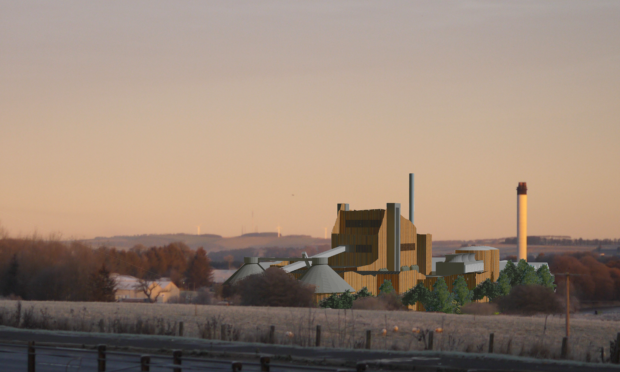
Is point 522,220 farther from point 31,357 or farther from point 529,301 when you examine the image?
point 31,357

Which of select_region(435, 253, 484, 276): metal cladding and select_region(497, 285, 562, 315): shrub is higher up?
select_region(435, 253, 484, 276): metal cladding

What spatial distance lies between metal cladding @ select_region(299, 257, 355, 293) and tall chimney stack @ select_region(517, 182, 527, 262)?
5871cm

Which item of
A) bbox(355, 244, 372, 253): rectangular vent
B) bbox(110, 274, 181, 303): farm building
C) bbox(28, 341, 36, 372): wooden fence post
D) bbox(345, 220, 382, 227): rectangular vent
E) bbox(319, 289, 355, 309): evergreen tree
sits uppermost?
bbox(345, 220, 382, 227): rectangular vent

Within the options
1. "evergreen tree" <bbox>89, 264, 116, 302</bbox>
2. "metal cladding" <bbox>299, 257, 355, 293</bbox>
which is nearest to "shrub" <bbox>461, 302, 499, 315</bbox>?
"metal cladding" <bbox>299, 257, 355, 293</bbox>

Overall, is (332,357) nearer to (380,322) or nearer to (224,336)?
(224,336)

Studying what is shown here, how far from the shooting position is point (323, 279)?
285 ft

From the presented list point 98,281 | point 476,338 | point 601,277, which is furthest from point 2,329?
point 601,277

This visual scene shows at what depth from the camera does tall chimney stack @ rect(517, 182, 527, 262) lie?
136 meters

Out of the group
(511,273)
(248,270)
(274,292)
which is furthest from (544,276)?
(274,292)

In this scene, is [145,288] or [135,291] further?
[145,288]

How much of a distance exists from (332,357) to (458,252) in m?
103

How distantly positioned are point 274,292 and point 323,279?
17.4 metres

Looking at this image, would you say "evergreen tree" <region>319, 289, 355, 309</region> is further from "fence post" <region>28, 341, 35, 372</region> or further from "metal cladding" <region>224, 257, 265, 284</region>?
"fence post" <region>28, 341, 35, 372</region>

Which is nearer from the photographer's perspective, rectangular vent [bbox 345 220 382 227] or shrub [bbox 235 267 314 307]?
shrub [bbox 235 267 314 307]
